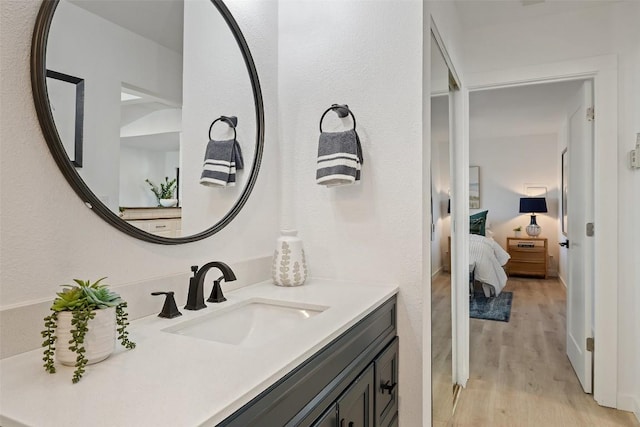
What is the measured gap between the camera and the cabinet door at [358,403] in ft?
3.68

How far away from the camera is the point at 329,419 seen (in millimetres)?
1031

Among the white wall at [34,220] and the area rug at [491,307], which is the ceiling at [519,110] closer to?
the area rug at [491,307]

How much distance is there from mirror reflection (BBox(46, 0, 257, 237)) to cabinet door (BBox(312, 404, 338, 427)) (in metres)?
0.75

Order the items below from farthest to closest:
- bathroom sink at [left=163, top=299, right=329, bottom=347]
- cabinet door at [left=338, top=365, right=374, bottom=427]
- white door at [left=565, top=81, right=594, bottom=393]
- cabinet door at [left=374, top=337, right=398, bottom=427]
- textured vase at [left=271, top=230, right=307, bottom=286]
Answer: white door at [left=565, top=81, right=594, bottom=393] < textured vase at [left=271, top=230, right=307, bottom=286] < cabinet door at [left=374, top=337, right=398, bottom=427] < bathroom sink at [left=163, top=299, right=329, bottom=347] < cabinet door at [left=338, top=365, right=374, bottom=427]

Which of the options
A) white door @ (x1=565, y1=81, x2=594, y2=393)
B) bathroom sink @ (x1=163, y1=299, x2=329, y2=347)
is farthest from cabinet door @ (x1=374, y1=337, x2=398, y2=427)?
white door @ (x1=565, y1=81, x2=594, y2=393)

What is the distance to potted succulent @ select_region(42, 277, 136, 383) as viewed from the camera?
80 cm

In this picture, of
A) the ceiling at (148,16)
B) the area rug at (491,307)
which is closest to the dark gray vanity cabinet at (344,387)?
the ceiling at (148,16)

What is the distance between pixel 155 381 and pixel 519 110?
18.7ft

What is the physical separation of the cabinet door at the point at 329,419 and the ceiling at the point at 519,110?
3.38 meters

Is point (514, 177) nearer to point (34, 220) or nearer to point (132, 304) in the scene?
point (132, 304)

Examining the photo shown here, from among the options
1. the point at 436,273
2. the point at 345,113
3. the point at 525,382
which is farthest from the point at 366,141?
the point at 525,382

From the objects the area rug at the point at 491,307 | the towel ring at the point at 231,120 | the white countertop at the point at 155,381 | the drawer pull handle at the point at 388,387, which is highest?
the towel ring at the point at 231,120

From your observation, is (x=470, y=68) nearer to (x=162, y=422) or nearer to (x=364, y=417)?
(x=364, y=417)

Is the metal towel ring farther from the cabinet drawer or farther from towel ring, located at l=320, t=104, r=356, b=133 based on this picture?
the cabinet drawer
